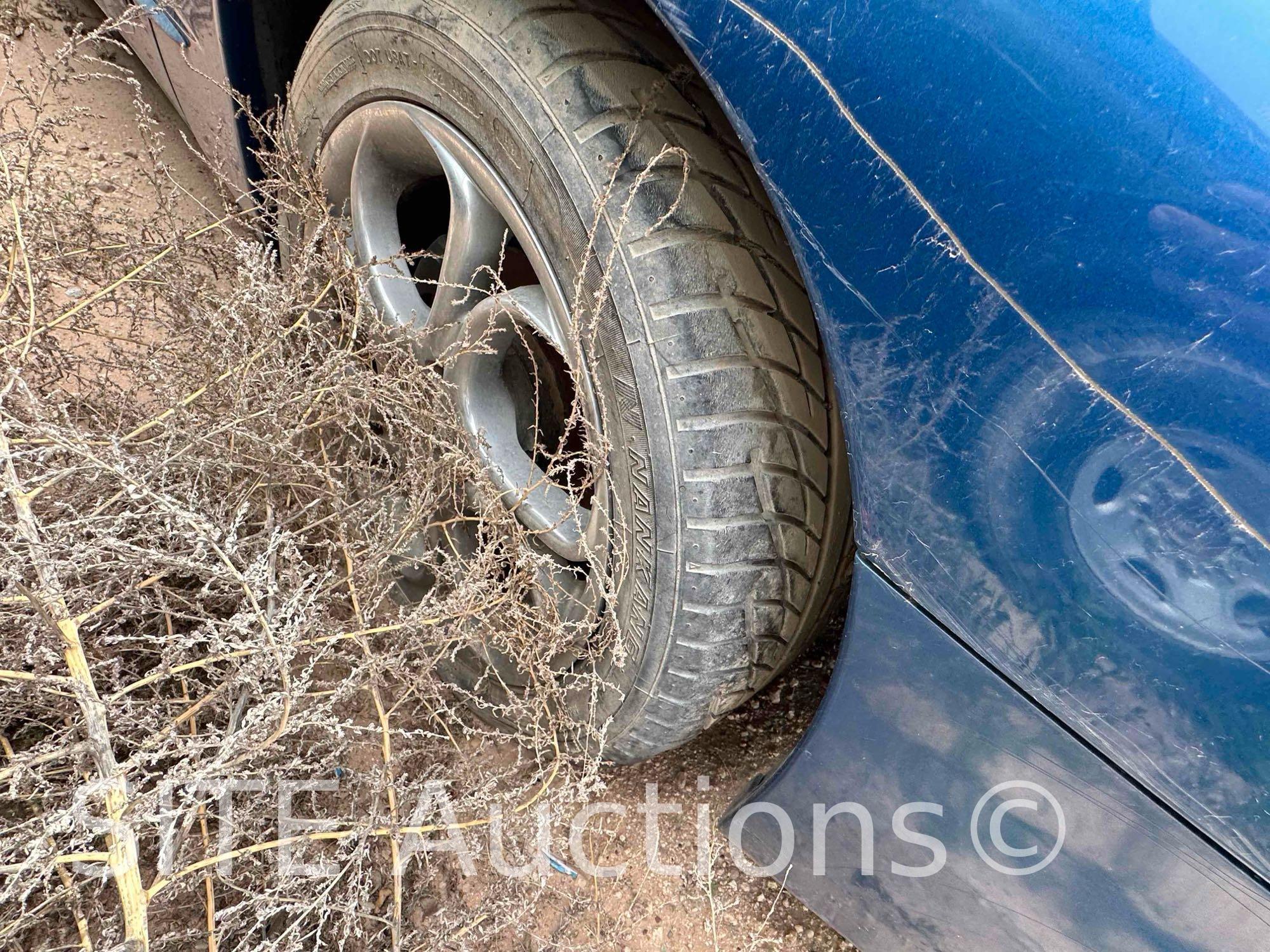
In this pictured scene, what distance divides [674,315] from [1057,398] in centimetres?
51

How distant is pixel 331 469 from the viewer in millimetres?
1729

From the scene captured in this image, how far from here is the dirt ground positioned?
1645mm

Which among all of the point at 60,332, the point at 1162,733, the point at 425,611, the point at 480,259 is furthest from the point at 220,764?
the point at 60,332

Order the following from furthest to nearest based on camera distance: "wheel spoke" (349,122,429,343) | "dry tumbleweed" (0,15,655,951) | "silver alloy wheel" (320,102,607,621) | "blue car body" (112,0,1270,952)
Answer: "wheel spoke" (349,122,429,343)
"silver alloy wheel" (320,102,607,621)
"dry tumbleweed" (0,15,655,951)
"blue car body" (112,0,1270,952)

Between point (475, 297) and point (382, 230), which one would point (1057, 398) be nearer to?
point (475, 297)

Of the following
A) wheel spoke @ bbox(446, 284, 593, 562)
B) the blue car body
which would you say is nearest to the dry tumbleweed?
wheel spoke @ bbox(446, 284, 593, 562)

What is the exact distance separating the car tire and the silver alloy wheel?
2.8 inches

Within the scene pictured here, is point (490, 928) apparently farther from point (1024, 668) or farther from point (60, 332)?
point (60, 332)

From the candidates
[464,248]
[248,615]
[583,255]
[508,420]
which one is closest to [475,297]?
[464,248]

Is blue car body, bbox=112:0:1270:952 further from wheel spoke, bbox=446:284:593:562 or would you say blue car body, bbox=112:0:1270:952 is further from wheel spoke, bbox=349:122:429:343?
wheel spoke, bbox=349:122:429:343

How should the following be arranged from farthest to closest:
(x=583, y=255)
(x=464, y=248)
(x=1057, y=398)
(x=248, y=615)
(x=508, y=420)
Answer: (x=508, y=420) < (x=464, y=248) < (x=583, y=255) < (x=248, y=615) < (x=1057, y=398)

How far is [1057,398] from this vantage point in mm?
853

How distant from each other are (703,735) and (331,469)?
100cm

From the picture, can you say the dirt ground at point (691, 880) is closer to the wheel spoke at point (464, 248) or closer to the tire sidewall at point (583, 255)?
the tire sidewall at point (583, 255)
